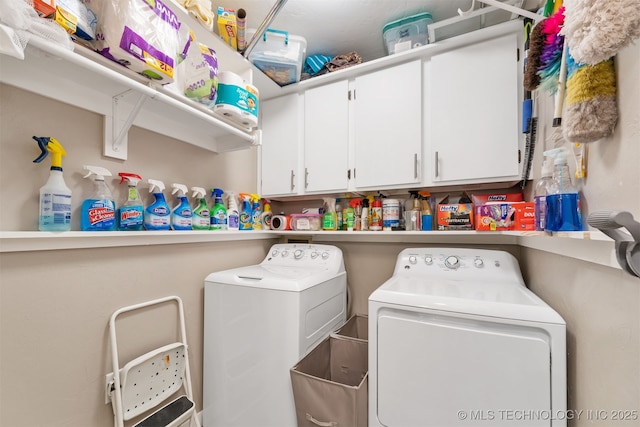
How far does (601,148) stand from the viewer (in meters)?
0.63

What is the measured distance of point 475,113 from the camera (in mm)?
1421

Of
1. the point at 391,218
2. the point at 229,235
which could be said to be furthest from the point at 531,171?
the point at 229,235

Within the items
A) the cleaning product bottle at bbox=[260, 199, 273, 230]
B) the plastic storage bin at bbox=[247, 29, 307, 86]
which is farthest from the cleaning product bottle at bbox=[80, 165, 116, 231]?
the plastic storage bin at bbox=[247, 29, 307, 86]

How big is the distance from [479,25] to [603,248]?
1.53m

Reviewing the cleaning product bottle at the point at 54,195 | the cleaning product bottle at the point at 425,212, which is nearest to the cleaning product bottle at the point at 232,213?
the cleaning product bottle at the point at 54,195

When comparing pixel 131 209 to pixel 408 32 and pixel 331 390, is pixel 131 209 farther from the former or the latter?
pixel 408 32

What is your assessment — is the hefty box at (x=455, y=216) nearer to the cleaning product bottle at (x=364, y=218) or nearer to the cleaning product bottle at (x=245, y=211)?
the cleaning product bottle at (x=364, y=218)

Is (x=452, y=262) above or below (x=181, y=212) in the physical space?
below

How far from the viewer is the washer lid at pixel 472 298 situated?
0.86 metres

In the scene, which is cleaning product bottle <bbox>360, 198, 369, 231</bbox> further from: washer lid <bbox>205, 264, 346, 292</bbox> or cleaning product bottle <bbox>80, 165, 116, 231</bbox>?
cleaning product bottle <bbox>80, 165, 116, 231</bbox>

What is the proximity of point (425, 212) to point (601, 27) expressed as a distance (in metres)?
1.27

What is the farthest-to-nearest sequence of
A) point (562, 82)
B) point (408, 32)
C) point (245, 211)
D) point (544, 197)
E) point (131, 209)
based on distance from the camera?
point (245, 211)
point (408, 32)
point (131, 209)
point (544, 197)
point (562, 82)

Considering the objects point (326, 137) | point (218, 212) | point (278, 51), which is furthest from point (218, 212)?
point (278, 51)

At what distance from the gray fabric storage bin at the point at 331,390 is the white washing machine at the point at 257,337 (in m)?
0.07
